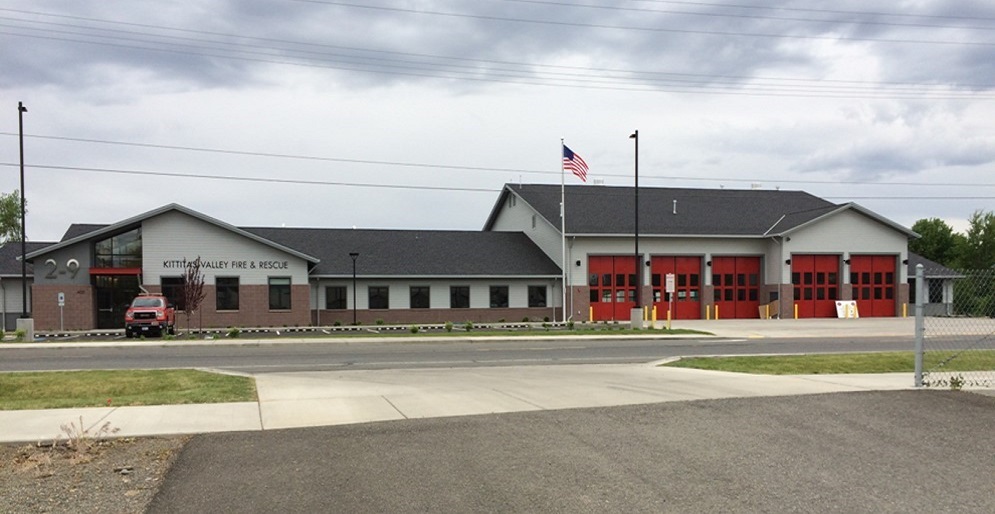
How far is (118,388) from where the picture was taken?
13.3 meters

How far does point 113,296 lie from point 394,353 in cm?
2334

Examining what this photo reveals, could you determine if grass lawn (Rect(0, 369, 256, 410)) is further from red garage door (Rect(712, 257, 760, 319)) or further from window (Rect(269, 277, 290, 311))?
red garage door (Rect(712, 257, 760, 319))

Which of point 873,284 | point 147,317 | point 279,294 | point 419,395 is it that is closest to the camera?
point 419,395

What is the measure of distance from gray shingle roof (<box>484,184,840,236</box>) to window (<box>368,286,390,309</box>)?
10637 mm

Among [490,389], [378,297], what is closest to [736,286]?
[378,297]

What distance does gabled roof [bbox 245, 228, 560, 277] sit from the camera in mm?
43094

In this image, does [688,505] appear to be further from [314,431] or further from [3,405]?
[3,405]

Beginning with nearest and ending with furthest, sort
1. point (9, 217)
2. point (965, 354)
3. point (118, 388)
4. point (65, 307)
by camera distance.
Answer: point (118, 388), point (965, 354), point (65, 307), point (9, 217)

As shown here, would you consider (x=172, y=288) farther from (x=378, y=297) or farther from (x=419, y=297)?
(x=419, y=297)

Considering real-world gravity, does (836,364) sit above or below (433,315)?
above

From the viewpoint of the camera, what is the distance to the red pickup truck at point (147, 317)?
108 ft

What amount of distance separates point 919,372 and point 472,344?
17.6 metres

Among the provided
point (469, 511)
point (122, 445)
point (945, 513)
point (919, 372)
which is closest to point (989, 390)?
point (919, 372)

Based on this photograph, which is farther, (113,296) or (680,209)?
(680,209)
